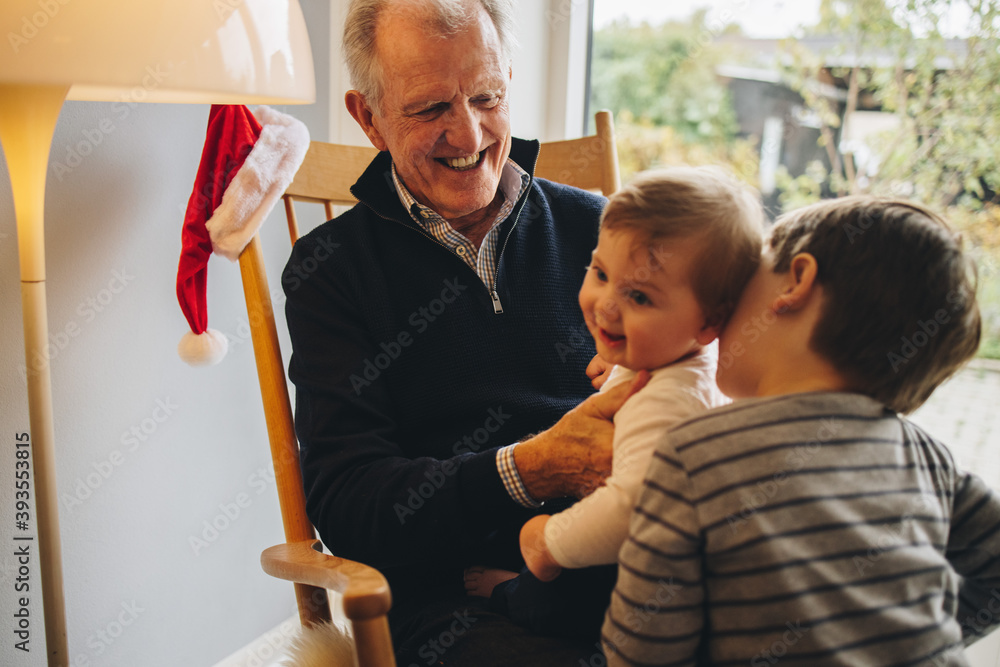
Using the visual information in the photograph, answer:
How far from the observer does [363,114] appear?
1.35 meters

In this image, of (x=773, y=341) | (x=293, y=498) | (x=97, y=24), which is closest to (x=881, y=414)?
(x=773, y=341)

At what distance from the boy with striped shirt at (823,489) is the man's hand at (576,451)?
0.51ft

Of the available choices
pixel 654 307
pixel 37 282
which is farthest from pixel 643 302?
pixel 37 282

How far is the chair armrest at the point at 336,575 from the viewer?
0.77m

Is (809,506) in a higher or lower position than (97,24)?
lower

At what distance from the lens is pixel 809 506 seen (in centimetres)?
74

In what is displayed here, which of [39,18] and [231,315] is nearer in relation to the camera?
[39,18]

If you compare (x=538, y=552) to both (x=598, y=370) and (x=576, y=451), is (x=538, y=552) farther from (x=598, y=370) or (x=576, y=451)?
(x=598, y=370)

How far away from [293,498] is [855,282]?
90 centimetres

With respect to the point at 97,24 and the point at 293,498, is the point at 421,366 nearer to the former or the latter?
the point at 293,498

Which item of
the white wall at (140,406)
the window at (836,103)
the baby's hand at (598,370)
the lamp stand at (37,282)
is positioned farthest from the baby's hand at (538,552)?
the window at (836,103)

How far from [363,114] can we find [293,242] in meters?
0.27

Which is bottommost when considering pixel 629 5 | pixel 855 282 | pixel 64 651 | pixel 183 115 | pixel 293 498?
pixel 64 651

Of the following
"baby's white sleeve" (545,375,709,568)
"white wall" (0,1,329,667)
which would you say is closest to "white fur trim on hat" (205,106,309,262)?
"white wall" (0,1,329,667)
